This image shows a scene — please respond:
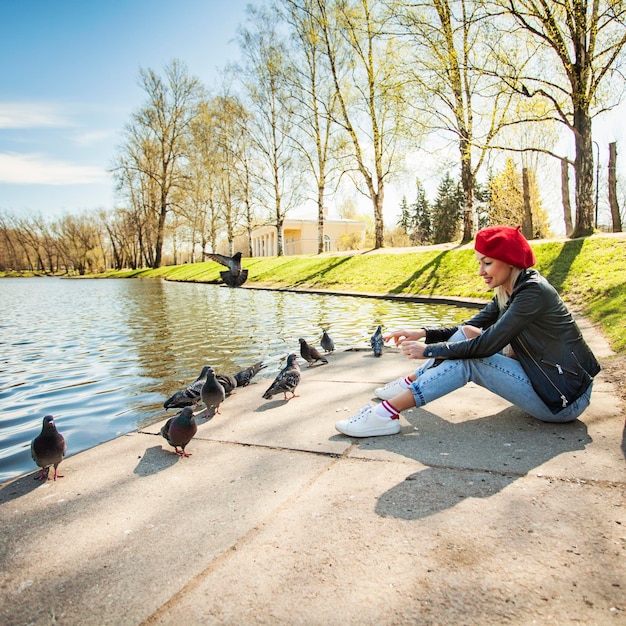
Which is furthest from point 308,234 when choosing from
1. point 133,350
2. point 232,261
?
point 133,350

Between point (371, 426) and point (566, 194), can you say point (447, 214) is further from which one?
point (371, 426)

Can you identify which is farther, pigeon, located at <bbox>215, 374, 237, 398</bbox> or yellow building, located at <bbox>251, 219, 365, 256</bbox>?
yellow building, located at <bbox>251, 219, 365, 256</bbox>

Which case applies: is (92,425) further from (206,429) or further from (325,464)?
(325,464)

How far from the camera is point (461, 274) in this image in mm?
16391

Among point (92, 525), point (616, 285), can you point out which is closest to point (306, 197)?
point (616, 285)

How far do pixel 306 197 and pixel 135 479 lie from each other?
1267 inches

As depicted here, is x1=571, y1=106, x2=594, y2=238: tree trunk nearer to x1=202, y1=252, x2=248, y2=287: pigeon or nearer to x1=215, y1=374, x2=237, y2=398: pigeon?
x1=202, y1=252, x2=248, y2=287: pigeon

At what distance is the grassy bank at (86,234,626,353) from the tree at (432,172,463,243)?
28662mm

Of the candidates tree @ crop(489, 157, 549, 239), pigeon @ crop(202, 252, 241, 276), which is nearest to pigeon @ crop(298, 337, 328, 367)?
pigeon @ crop(202, 252, 241, 276)

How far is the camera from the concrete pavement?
1.78 metres

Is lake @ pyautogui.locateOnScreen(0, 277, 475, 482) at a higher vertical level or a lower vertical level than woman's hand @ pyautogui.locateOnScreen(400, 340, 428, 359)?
lower

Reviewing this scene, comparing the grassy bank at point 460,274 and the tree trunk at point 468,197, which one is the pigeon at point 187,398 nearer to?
the grassy bank at point 460,274

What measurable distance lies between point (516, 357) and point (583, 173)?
1395 centimetres

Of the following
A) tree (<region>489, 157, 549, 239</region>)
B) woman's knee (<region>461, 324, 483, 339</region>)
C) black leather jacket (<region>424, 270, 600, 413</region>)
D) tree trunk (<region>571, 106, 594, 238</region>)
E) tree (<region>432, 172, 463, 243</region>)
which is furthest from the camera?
tree (<region>432, 172, 463, 243</region>)
